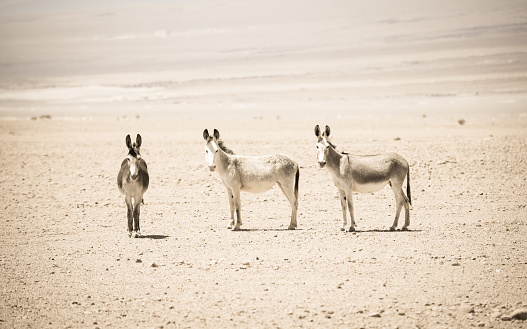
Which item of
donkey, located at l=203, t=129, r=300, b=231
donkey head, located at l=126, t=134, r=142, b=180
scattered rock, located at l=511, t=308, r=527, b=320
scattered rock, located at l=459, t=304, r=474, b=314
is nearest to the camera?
scattered rock, located at l=511, t=308, r=527, b=320

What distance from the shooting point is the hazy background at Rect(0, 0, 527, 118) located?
7456cm

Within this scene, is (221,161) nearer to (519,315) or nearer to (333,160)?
(333,160)

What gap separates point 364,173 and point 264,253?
287 cm

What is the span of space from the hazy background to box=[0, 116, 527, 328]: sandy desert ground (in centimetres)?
3944

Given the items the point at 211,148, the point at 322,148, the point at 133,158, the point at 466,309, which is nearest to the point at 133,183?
the point at 133,158

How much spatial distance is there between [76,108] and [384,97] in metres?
35.8

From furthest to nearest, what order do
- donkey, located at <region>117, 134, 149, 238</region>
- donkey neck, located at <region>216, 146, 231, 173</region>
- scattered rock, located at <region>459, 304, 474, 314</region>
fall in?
1. donkey neck, located at <region>216, 146, 231, 173</region>
2. donkey, located at <region>117, 134, 149, 238</region>
3. scattered rock, located at <region>459, 304, 474, 314</region>

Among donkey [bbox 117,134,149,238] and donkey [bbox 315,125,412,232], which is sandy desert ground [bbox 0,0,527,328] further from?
donkey [bbox 315,125,412,232]

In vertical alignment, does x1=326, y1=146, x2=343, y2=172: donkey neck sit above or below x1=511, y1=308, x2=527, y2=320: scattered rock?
above

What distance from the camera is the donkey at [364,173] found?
13.3 m

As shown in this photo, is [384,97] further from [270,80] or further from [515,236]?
[515,236]

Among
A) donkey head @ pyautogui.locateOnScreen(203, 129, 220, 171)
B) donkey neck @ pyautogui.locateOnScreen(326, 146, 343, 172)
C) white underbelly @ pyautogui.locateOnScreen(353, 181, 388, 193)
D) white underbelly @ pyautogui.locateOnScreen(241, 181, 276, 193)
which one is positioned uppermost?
donkey head @ pyautogui.locateOnScreen(203, 129, 220, 171)

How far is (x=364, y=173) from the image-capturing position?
43.6 ft

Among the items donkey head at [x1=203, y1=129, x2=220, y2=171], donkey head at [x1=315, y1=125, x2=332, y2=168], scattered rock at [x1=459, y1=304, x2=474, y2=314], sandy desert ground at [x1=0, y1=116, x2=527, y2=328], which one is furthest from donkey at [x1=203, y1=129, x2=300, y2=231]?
scattered rock at [x1=459, y1=304, x2=474, y2=314]
